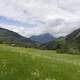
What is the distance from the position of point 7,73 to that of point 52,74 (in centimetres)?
347

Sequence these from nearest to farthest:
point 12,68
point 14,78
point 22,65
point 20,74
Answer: point 14,78
point 20,74
point 12,68
point 22,65

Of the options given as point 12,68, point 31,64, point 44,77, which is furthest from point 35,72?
point 31,64

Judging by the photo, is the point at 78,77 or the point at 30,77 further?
the point at 78,77

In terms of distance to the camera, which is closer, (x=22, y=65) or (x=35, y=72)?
(x=35, y=72)

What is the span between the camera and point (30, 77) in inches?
682

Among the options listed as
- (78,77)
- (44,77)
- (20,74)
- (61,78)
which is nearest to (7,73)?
(20,74)

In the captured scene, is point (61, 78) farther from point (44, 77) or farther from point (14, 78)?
point (14, 78)

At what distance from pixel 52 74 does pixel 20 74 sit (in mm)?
2542

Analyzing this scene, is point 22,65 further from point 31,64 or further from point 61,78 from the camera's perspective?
point 61,78

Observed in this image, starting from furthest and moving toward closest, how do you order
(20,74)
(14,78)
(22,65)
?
(22,65) → (20,74) → (14,78)

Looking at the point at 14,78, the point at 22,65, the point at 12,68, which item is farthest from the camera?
the point at 22,65

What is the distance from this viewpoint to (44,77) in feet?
59.1

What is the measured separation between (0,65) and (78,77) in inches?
227

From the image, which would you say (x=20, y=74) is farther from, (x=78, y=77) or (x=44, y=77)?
(x=78, y=77)
